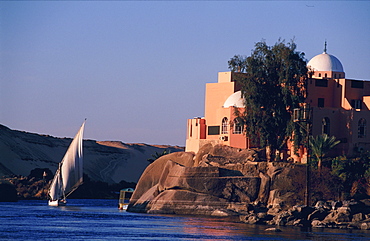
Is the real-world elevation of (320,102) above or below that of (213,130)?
above

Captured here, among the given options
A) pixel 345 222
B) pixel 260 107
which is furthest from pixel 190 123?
pixel 345 222

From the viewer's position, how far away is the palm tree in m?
68.3

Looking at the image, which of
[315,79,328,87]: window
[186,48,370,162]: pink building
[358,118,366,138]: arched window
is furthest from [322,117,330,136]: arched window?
[315,79,328,87]: window

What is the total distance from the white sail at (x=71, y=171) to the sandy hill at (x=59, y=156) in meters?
39.7

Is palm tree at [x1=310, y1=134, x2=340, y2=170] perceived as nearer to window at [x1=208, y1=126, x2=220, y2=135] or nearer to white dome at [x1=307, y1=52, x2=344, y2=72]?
window at [x1=208, y1=126, x2=220, y2=135]

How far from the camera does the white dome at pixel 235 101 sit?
76.0m

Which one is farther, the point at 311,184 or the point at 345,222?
the point at 311,184

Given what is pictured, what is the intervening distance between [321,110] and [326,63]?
11491 millimetres

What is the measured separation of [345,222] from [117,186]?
70.3 m

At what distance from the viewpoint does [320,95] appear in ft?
251

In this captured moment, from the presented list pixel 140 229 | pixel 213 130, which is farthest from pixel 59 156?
pixel 140 229

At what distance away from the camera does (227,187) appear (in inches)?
2643

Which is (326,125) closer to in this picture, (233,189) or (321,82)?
(321,82)

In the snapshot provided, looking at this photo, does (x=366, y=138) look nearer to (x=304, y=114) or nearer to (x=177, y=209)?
(x=304, y=114)
